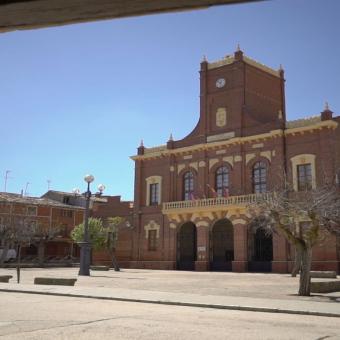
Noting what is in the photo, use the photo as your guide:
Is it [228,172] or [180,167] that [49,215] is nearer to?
[180,167]

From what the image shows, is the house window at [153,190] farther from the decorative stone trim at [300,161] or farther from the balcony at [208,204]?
the decorative stone trim at [300,161]

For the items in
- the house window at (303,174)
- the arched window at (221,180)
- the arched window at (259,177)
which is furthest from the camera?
the arched window at (221,180)

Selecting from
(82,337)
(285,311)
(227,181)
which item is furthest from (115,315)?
(227,181)

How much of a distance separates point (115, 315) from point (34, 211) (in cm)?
6049

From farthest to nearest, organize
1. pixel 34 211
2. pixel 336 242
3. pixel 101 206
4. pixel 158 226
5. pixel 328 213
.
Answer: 1. pixel 34 211
2. pixel 101 206
3. pixel 158 226
4. pixel 336 242
5. pixel 328 213

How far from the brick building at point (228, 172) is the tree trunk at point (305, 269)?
19.9 meters

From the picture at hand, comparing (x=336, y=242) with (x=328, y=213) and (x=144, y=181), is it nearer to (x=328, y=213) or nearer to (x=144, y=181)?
(x=328, y=213)

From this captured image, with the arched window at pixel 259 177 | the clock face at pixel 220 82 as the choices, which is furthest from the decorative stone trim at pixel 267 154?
the clock face at pixel 220 82

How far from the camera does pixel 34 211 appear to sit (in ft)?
229

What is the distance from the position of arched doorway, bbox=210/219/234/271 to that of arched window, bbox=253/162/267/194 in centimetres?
420

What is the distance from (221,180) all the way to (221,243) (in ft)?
19.0

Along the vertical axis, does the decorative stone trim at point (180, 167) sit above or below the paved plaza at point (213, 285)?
above

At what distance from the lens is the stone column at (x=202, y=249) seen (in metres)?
43.7

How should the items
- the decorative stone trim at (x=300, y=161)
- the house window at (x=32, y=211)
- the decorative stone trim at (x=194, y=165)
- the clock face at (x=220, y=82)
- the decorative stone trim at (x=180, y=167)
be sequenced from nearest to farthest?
the decorative stone trim at (x=300, y=161)
the decorative stone trim at (x=194, y=165)
the clock face at (x=220, y=82)
the decorative stone trim at (x=180, y=167)
the house window at (x=32, y=211)
